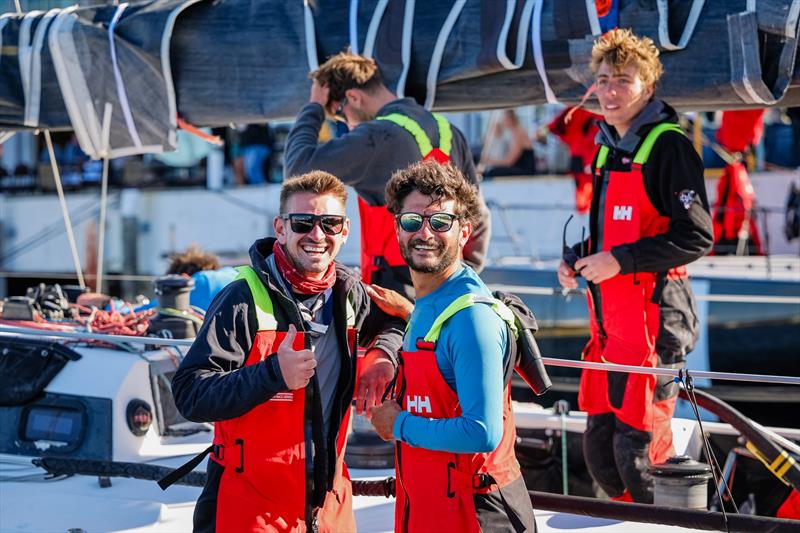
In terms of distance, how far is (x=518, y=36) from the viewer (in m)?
3.72

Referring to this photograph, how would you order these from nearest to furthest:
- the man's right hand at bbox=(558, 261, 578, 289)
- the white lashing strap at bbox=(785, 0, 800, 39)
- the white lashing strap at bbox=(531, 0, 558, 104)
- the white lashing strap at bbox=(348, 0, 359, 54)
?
1. the white lashing strap at bbox=(785, 0, 800, 39)
2. the man's right hand at bbox=(558, 261, 578, 289)
3. the white lashing strap at bbox=(531, 0, 558, 104)
4. the white lashing strap at bbox=(348, 0, 359, 54)

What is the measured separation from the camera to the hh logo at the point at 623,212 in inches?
138

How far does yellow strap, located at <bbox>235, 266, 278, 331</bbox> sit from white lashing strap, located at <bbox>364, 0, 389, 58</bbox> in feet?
5.61

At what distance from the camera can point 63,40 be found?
14.0 feet

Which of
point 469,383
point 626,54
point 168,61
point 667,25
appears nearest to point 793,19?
point 667,25

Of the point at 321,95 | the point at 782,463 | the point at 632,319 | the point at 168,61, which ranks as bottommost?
the point at 782,463

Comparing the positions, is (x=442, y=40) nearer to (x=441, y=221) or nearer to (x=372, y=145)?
(x=372, y=145)

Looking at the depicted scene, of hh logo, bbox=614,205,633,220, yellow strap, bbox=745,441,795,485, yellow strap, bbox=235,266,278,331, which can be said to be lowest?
yellow strap, bbox=745,441,795,485

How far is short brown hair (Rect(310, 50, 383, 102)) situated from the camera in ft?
11.8

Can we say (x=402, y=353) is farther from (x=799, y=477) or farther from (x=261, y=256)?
(x=799, y=477)

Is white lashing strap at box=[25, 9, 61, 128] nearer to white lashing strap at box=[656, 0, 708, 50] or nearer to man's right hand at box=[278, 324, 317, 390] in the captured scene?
white lashing strap at box=[656, 0, 708, 50]

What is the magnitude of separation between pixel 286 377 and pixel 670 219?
169 cm

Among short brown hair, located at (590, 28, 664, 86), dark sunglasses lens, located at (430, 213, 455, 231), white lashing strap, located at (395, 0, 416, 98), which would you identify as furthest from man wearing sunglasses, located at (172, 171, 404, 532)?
white lashing strap, located at (395, 0, 416, 98)

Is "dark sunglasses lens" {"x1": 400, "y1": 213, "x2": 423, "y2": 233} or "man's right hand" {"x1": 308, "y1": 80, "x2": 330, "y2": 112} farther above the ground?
"man's right hand" {"x1": 308, "y1": 80, "x2": 330, "y2": 112}
